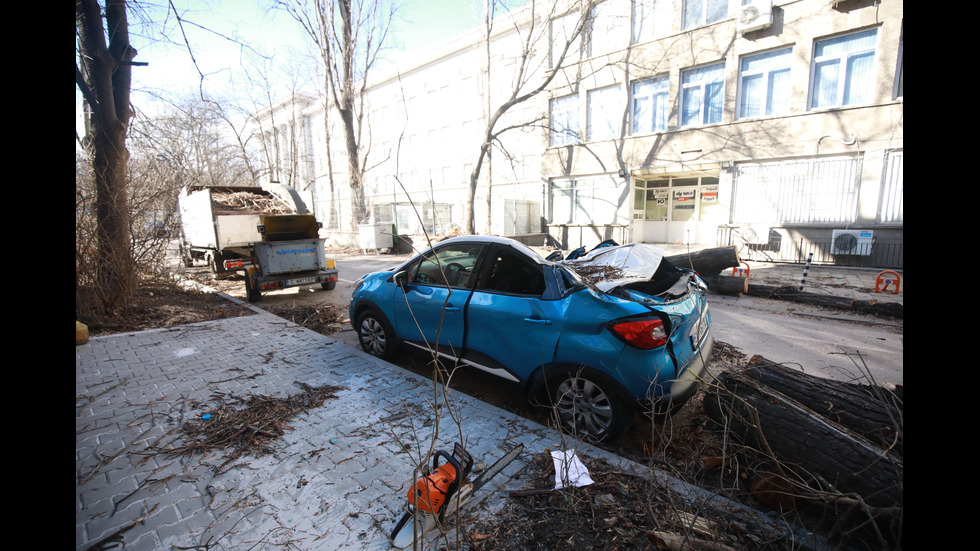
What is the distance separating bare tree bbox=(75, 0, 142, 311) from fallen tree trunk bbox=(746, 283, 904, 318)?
1237 centimetres

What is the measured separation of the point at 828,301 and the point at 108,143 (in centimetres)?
1364

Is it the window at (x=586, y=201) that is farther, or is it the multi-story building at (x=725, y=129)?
the window at (x=586, y=201)

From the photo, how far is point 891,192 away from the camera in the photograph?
12.8 meters

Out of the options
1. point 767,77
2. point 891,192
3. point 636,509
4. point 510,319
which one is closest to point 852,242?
point 891,192

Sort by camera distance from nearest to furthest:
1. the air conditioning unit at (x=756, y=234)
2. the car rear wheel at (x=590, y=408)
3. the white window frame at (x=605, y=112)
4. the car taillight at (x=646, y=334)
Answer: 1. the car taillight at (x=646, y=334)
2. the car rear wheel at (x=590, y=408)
3. the air conditioning unit at (x=756, y=234)
4. the white window frame at (x=605, y=112)

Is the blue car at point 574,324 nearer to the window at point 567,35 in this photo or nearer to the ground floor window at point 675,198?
the ground floor window at point 675,198

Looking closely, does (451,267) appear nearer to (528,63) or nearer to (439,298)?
(439,298)

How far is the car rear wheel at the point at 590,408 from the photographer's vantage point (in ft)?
10.2

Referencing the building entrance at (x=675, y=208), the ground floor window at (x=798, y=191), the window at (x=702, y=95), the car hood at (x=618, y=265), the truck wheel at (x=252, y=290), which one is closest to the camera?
the car hood at (x=618, y=265)

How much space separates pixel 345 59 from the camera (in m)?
20.1

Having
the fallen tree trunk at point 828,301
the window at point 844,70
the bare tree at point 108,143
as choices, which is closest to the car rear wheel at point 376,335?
the bare tree at point 108,143

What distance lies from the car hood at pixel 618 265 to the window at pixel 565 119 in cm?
1631

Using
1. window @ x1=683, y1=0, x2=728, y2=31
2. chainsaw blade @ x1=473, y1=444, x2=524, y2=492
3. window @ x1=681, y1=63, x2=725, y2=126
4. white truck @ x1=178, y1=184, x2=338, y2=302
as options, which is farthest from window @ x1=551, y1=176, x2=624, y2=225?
chainsaw blade @ x1=473, y1=444, x2=524, y2=492
